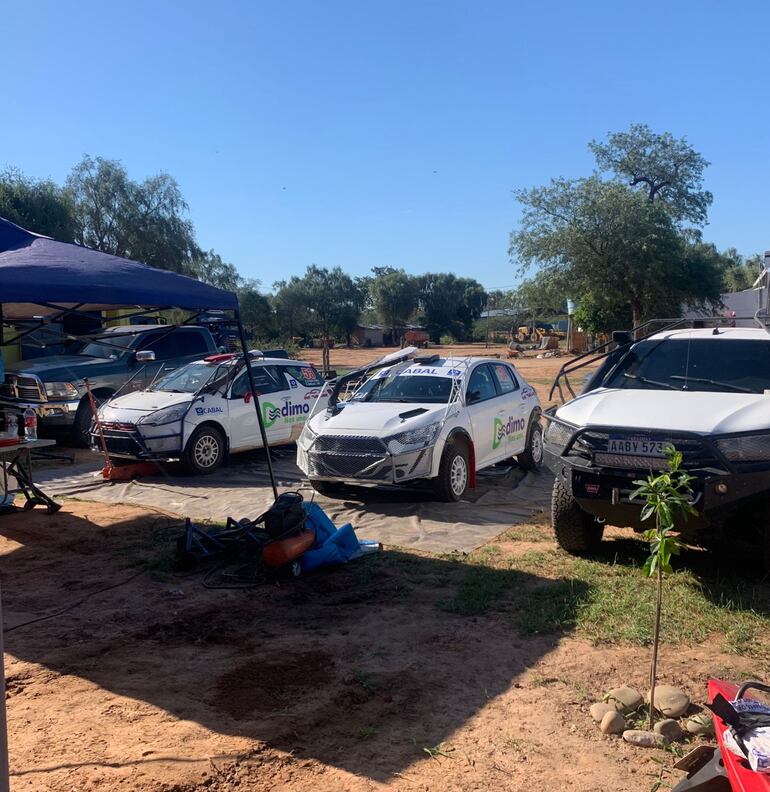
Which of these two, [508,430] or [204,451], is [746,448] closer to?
[508,430]

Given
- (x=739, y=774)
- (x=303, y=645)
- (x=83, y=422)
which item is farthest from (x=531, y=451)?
(x=739, y=774)

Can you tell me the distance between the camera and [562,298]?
3228 cm

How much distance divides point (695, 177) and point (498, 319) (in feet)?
78.0

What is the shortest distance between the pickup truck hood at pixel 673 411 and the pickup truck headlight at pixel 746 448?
7 cm

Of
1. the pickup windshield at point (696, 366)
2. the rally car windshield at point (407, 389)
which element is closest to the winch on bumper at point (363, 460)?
the rally car windshield at point (407, 389)

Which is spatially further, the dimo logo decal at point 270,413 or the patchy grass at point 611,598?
the dimo logo decal at point 270,413

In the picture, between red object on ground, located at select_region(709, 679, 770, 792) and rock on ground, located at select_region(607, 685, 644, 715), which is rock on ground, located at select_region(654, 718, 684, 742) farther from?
red object on ground, located at select_region(709, 679, 770, 792)

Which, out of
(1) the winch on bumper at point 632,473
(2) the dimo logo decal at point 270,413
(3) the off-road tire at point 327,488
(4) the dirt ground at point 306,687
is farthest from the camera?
(2) the dimo logo decal at point 270,413

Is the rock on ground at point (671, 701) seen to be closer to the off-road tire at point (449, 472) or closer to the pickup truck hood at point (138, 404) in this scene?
the off-road tire at point (449, 472)

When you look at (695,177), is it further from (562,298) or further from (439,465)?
(439,465)

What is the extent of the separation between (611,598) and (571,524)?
3.42 ft

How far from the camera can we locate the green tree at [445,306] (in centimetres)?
7006

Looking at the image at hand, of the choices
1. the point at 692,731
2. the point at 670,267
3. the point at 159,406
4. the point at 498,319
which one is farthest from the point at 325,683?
the point at 498,319

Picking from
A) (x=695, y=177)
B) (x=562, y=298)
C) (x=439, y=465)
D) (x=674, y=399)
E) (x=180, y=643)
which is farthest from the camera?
(x=695, y=177)
